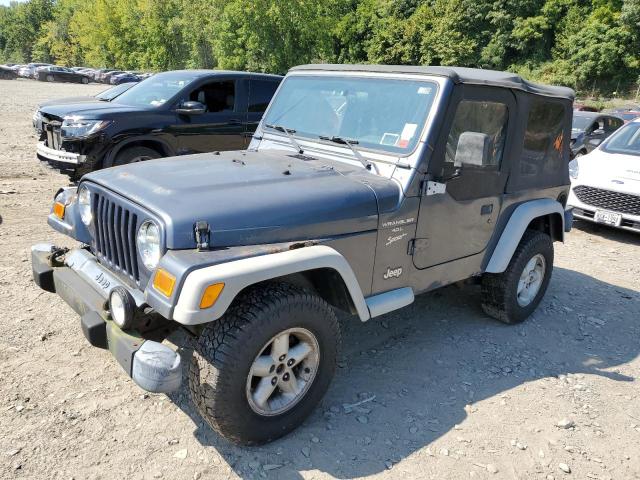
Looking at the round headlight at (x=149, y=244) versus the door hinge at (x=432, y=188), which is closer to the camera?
the round headlight at (x=149, y=244)

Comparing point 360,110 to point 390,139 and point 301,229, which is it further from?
point 301,229

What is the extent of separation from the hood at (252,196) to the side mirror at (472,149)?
528 mm

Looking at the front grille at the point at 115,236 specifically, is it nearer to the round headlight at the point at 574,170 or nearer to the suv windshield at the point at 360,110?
the suv windshield at the point at 360,110

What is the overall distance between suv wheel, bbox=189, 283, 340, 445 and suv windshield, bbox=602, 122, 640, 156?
702 centimetres

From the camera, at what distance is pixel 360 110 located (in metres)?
3.57

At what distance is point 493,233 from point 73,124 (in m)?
5.53

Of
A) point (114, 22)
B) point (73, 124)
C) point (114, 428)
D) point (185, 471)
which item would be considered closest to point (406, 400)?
point (185, 471)

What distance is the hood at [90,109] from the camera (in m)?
6.85

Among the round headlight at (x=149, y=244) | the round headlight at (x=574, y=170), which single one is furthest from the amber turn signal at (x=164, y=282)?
the round headlight at (x=574, y=170)

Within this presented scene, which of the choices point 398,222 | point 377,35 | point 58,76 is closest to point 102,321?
point 398,222

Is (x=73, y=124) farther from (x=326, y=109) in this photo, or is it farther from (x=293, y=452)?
(x=293, y=452)

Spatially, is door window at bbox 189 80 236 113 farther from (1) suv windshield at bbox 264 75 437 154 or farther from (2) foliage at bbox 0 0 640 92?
(2) foliage at bbox 0 0 640 92

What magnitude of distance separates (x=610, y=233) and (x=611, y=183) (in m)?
0.97

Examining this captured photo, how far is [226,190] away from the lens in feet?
9.29
